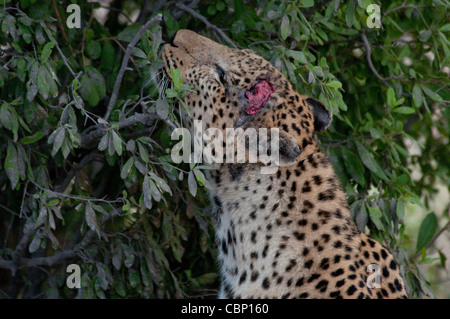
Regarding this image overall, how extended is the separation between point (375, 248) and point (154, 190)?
4.30 ft

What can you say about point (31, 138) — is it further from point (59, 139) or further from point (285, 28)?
point (285, 28)

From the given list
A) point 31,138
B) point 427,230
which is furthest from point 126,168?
point 427,230


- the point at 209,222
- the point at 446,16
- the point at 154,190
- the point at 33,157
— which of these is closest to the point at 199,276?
the point at 209,222

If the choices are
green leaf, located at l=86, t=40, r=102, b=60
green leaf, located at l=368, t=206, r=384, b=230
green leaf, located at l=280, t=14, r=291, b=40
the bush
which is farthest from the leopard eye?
green leaf, located at l=368, t=206, r=384, b=230

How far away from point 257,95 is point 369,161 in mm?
1477

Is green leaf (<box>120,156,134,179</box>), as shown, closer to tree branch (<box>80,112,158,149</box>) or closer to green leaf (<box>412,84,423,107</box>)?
tree branch (<box>80,112,158,149</box>)

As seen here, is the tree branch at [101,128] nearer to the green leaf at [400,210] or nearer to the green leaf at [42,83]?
the green leaf at [42,83]

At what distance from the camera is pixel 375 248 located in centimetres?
441

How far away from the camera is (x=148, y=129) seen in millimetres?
5043

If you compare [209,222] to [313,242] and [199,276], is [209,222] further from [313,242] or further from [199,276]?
[313,242]

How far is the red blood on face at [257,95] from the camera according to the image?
14.7 feet

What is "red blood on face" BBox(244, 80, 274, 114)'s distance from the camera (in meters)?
4.48

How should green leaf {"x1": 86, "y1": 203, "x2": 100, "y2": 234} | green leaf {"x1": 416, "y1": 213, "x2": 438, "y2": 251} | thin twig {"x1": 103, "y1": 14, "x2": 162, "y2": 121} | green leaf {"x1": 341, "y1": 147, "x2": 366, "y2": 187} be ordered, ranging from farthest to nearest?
green leaf {"x1": 416, "y1": 213, "x2": 438, "y2": 251}
green leaf {"x1": 341, "y1": 147, "x2": 366, "y2": 187}
green leaf {"x1": 86, "y1": 203, "x2": 100, "y2": 234}
thin twig {"x1": 103, "y1": 14, "x2": 162, "y2": 121}

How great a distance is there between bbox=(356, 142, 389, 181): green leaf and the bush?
1 cm
